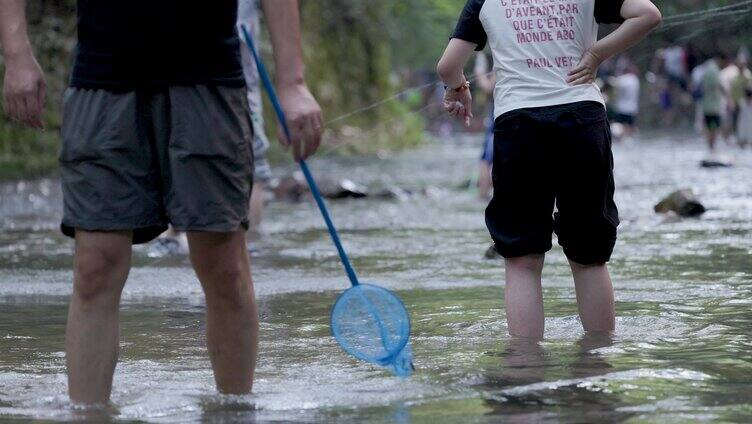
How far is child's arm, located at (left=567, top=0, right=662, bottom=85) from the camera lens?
4.50m

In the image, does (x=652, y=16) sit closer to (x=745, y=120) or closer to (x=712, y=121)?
(x=712, y=121)

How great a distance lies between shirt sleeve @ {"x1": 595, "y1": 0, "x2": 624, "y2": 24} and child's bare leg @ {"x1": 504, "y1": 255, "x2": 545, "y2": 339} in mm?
797

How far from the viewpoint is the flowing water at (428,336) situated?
375 cm

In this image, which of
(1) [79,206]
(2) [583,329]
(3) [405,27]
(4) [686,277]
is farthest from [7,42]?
(3) [405,27]

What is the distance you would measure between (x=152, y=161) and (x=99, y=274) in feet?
1.02

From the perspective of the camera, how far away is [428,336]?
5.06 m

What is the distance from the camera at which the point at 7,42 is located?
11.9ft

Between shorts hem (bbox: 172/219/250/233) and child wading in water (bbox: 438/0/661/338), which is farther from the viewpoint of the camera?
child wading in water (bbox: 438/0/661/338)

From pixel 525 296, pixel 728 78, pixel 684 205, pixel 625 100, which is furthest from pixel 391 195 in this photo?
pixel 625 100

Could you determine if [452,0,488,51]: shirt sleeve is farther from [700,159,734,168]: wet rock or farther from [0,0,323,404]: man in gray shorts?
[700,159,734,168]: wet rock

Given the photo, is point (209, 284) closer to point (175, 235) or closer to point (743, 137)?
point (175, 235)

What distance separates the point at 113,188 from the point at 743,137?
21.7 m

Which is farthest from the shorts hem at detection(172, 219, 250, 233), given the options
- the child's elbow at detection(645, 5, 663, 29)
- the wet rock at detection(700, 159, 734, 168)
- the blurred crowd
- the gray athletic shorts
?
the wet rock at detection(700, 159, 734, 168)

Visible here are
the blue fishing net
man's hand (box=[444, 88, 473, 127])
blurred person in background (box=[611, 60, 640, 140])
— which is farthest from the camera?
blurred person in background (box=[611, 60, 640, 140])
